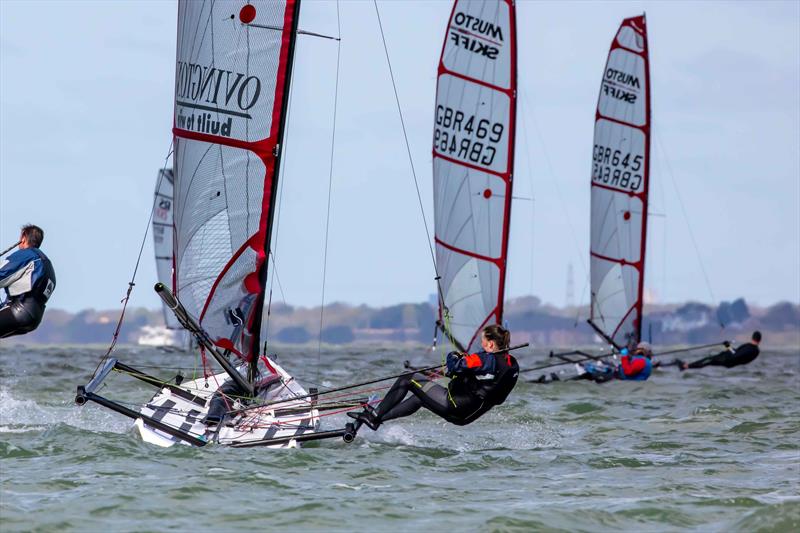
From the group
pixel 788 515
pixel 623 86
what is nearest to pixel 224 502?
pixel 788 515

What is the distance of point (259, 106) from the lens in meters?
12.4

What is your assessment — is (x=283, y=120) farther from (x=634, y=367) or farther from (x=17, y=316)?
(x=634, y=367)

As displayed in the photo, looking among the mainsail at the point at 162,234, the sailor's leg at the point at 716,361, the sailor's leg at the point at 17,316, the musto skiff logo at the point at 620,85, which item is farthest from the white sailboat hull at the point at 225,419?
the mainsail at the point at 162,234

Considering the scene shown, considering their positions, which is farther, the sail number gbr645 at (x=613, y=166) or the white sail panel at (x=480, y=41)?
the sail number gbr645 at (x=613, y=166)

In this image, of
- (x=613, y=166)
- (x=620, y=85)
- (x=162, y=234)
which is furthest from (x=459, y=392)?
(x=162, y=234)

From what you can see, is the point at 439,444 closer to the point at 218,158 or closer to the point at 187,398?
the point at 187,398

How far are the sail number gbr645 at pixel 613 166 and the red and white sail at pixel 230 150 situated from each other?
1663 cm

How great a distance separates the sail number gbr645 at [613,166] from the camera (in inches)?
1105

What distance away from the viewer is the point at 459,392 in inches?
442

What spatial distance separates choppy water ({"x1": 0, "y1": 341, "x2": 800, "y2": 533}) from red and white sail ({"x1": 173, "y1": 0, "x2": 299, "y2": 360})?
181cm

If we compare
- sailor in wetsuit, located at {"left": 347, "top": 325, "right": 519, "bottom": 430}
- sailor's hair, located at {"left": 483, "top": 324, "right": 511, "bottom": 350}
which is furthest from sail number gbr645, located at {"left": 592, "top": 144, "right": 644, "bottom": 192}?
sailor in wetsuit, located at {"left": 347, "top": 325, "right": 519, "bottom": 430}

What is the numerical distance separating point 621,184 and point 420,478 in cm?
1931

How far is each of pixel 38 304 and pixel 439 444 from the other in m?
4.23

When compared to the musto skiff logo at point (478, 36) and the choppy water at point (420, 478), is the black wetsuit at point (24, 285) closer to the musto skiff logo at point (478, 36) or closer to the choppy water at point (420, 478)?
the choppy water at point (420, 478)
